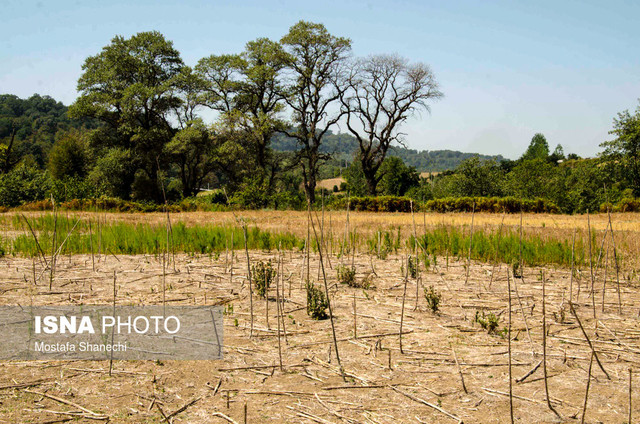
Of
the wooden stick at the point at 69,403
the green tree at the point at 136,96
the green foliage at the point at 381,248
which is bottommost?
the wooden stick at the point at 69,403

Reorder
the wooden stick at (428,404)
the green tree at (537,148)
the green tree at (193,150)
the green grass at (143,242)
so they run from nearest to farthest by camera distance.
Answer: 1. the wooden stick at (428,404)
2. the green grass at (143,242)
3. the green tree at (193,150)
4. the green tree at (537,148)

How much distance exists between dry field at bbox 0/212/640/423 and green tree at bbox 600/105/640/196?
3781cm

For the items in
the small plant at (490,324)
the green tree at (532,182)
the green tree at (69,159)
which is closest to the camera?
Answer: the small plant at (490,324)

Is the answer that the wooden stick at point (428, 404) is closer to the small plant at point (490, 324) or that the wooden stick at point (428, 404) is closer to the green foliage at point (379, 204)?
the small plant at point (490, 324)

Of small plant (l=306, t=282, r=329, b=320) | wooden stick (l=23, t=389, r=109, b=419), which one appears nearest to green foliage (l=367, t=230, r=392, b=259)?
small plant (l=306, t=282, r=329, b=320)

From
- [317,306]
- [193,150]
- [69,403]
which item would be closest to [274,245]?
[317,306]

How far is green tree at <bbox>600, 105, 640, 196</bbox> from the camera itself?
36875mm

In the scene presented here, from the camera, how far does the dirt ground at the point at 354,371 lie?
2809 mm

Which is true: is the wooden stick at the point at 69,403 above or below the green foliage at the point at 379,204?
below

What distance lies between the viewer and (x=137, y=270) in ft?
22.9

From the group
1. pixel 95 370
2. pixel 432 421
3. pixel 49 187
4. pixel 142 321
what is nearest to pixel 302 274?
pixel 142 321

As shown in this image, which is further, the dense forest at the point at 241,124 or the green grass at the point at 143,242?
the dense forest at the point at 241,124

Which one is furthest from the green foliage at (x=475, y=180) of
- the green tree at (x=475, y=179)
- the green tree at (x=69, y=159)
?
the green tree at (x=69, y=159)

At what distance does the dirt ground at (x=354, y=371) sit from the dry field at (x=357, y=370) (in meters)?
0.01
